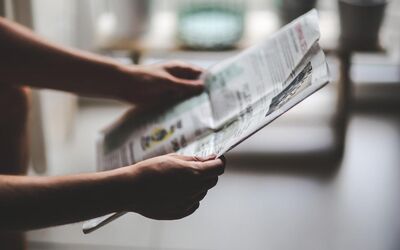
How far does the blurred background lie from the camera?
1.04m

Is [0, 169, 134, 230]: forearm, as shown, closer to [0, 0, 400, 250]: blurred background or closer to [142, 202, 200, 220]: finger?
[142, 202, 200, 220]: finger

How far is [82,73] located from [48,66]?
0.15 ft

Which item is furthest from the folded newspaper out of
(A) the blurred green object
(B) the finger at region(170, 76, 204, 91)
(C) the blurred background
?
(A) the blurred green object

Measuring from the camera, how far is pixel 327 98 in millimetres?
1477

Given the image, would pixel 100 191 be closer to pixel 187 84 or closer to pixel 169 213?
pixel 169 213

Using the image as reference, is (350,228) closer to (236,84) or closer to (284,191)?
(284,191)

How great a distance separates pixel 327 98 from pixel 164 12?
1.50 feet

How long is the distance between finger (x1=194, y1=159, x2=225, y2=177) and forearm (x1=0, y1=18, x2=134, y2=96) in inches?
10.2

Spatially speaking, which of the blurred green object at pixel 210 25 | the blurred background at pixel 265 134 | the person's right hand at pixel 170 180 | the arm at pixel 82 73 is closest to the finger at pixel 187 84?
the arm at pixel 82 73

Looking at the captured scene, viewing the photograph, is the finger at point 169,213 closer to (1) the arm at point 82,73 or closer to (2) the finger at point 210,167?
(2) the finger at point 210,167

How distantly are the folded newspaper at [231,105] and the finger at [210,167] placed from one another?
0.01 meters

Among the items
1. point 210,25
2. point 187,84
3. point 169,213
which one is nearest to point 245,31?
point 210,25


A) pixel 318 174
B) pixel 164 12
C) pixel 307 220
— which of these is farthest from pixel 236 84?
pixel 164 12

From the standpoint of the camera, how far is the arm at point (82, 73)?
0.75m
